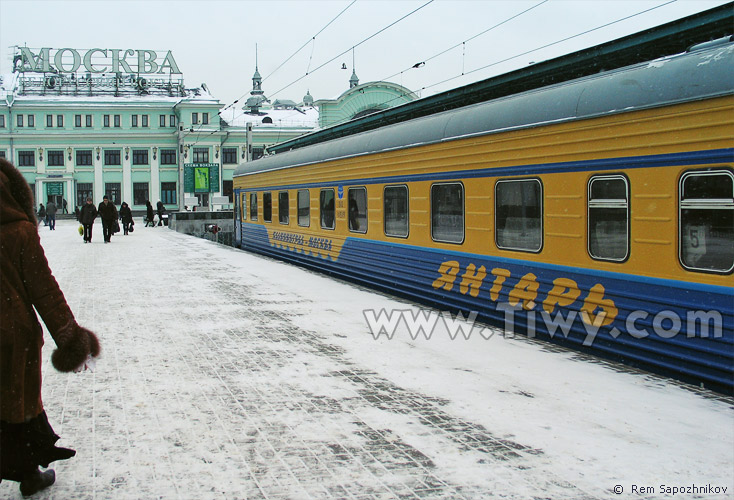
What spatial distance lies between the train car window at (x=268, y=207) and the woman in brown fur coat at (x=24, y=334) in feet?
50.6

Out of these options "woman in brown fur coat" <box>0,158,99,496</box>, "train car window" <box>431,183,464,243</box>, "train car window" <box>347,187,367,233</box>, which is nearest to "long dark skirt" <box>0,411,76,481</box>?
"woman in brown fur coat" <box>0,158,99,496</box>

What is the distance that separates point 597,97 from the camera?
6883 mm

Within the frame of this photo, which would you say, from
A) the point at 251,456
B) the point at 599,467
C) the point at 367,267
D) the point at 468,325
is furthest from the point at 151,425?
the point at 367,267

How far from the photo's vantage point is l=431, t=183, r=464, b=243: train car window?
9453mm

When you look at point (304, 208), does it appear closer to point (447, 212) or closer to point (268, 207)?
point (268, 207)

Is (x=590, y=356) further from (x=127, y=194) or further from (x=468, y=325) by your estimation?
(x=127, y=194)

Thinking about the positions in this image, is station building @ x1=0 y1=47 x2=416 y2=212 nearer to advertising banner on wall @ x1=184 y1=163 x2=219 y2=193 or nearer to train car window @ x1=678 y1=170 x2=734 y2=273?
advertising banner on wall @ x1=184 y1=163 x2=219 y2=193

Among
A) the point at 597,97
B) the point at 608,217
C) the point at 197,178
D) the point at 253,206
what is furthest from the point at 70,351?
the point at 197,178

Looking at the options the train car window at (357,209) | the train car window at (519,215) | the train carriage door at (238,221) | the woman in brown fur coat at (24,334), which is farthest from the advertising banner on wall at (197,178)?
the woman in brown fur coat at (24,334)

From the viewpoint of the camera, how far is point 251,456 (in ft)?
14.9

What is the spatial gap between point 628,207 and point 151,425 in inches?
178

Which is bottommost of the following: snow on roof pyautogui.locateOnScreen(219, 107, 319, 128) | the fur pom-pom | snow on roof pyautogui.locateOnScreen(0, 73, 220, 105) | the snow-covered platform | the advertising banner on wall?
the snow-covered platform

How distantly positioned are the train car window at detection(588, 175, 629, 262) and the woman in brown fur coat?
4.83 meters
